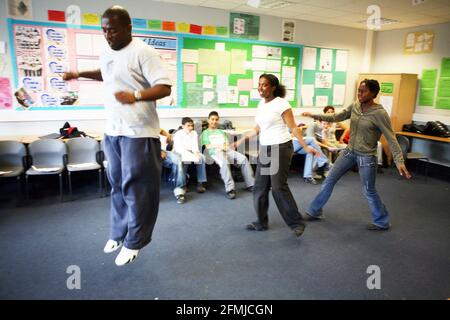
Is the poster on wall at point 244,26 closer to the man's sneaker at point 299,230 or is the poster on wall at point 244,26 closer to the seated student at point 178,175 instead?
the seated student at point 178,175

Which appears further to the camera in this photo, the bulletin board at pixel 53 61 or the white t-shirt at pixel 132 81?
the bulletin board at pixel 53 61

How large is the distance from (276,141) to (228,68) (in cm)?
327

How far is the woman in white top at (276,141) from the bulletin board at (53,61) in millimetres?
2439

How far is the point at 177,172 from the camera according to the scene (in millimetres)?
4551

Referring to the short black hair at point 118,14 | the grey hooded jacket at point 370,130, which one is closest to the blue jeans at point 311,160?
the grey hooded jacket at point 370,130

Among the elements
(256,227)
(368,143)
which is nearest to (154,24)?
(256,227)

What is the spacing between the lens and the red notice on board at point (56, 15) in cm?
469

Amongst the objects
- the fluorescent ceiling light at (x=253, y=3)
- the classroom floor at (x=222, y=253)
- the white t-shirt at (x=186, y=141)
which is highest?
the fluorescent ceiling light at (x=253, y=3)

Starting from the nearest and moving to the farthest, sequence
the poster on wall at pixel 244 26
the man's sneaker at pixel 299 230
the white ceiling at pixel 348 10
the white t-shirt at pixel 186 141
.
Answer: the man's sneaker at pixel 299 230 < the white t-shirt at pixel 186 141 < the white ceiling at pixel 348 10 < the poster on wall at pixel 244 26

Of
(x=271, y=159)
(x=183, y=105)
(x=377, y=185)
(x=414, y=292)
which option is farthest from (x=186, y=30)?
(x=414, y=292)

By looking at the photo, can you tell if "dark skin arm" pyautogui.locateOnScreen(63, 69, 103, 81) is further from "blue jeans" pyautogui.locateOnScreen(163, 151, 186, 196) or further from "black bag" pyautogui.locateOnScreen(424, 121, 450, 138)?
"black bag" pyautogui.locateOnScreen(424, 121, 450, 138)

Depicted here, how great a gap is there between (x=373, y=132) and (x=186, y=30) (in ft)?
11.6

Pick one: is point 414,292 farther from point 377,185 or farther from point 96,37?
point 96,37

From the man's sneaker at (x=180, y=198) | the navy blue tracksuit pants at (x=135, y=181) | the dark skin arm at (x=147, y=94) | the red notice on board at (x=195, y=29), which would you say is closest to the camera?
the dark skin arm at (x=147, y=94)
